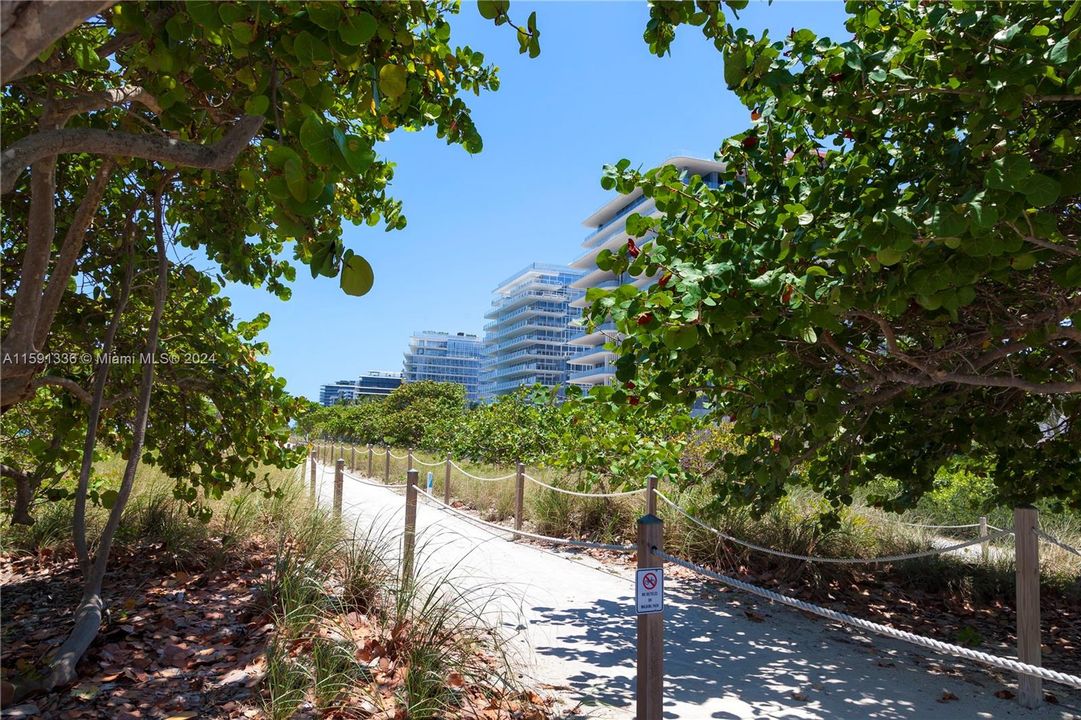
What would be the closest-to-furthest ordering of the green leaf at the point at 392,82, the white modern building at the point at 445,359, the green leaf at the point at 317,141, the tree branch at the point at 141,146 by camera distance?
the green leaf at the point at 317,141 < the tree branch at the point at 141,146 < the green leaf at the point at 392,82 < the white modern building at the point at 445,359

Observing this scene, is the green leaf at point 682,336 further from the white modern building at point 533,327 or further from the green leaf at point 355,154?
the white modern building at point 533,327

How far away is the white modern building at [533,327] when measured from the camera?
122 meters

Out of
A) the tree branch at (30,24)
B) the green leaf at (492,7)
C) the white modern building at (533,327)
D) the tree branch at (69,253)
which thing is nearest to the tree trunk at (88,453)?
the tree branch at (69,253)

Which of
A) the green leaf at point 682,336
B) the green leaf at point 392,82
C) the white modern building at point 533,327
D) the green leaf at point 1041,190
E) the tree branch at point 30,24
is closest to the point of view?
the tree branch at point 30,24

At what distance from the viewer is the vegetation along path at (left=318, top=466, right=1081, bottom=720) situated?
4.57 metres

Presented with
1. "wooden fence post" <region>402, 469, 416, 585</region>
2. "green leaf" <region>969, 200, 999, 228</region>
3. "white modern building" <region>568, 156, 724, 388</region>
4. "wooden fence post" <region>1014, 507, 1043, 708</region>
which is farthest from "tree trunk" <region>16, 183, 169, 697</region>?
"white modern building" <region>568, 156, 724, 388</region>

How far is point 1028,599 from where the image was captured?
4.69m

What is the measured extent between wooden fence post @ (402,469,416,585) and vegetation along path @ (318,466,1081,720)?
5.2 inches

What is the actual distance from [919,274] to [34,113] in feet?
20.3

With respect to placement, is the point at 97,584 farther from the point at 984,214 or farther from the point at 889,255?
the point at 984,214

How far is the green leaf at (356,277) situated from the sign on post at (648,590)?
7.33 feet

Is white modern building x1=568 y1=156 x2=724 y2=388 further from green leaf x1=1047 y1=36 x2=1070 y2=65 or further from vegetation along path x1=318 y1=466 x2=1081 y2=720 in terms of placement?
green leaf x1=1047 y1=36 x2=1070 y2=65

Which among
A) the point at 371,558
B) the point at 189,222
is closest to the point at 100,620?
the point at 371,558

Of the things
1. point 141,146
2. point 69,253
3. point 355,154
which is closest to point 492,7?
point 355,154
